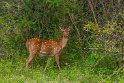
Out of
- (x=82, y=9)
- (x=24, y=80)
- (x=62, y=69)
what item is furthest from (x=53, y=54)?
(x=24, y=80)

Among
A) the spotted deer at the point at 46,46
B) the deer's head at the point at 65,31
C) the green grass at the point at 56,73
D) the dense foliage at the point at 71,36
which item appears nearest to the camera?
the green grass at the point at 56,73

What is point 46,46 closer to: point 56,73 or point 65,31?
point 65,31

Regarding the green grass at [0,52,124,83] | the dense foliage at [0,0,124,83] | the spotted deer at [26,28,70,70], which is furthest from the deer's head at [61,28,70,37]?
the green grass at [0,52,124,83]

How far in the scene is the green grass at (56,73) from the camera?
11.2 meters

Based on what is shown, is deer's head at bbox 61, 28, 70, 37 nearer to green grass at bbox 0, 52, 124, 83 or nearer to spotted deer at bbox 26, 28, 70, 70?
spotted deer at bbox 26, 28, 70, 70

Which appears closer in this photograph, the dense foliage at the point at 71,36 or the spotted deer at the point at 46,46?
the dense foliage at the point at 71,36

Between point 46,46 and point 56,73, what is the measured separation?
4.41ft

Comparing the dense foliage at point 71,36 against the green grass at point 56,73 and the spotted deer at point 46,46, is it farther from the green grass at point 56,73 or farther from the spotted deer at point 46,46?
the spotted deer at point 46,46

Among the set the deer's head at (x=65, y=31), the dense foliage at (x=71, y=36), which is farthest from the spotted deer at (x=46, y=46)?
the dense foliage at (x=71, y=36)

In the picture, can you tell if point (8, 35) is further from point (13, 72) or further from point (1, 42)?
point (13, 72)

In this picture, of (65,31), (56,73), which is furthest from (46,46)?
(56,73)

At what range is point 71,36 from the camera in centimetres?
1434

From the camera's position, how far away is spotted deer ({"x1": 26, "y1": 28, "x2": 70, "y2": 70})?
1343cm

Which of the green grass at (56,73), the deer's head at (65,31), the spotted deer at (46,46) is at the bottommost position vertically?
the green grass at (56,73)
